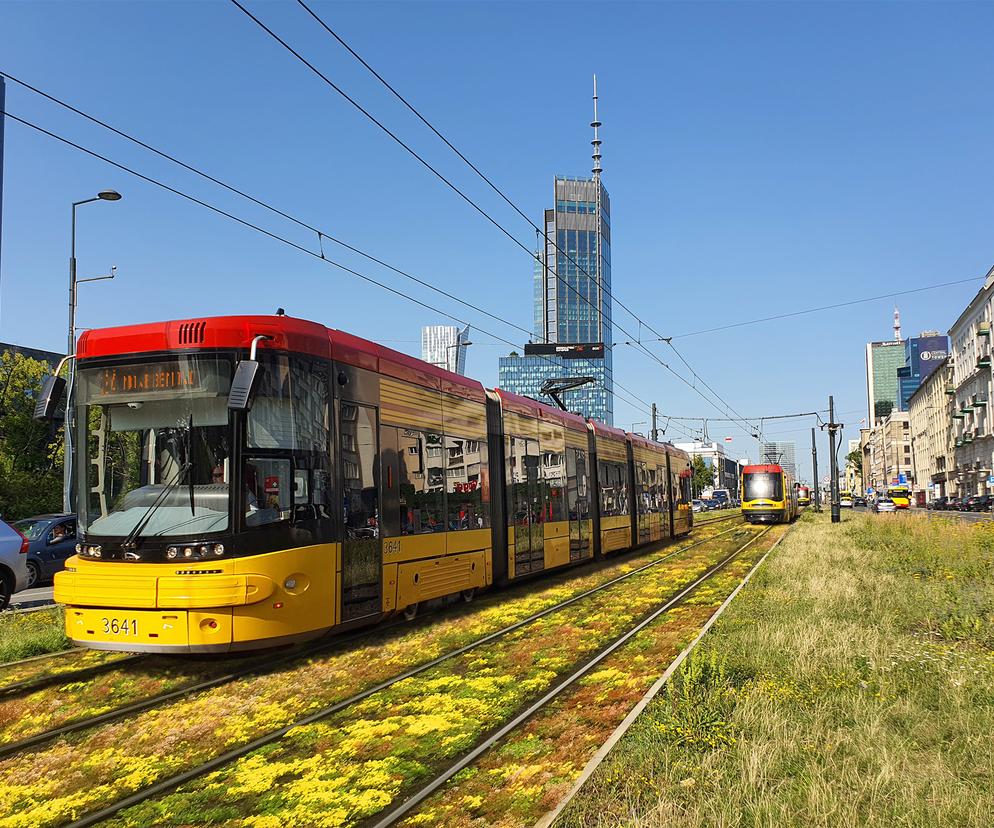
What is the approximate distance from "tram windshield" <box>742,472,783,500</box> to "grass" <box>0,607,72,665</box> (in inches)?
1506

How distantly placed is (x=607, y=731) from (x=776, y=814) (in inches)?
80.5

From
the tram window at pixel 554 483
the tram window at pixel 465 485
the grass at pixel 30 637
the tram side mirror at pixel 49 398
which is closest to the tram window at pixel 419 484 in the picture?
the tram window at pixel 465 485

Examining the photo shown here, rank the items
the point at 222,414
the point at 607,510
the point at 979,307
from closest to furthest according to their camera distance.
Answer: the point at 222,414
the point at 607,510
the point at 979,307

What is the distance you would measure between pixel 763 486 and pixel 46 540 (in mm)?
35728

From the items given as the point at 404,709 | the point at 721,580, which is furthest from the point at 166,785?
the point at 721,580

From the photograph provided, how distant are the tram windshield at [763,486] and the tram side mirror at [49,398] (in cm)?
4031

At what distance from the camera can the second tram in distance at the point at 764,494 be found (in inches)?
1741

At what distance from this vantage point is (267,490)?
849 centimetres

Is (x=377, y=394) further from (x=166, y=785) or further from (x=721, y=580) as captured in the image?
(x=721, y=580)

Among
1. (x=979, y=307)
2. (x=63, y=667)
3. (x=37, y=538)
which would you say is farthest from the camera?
(x=979, y=307)

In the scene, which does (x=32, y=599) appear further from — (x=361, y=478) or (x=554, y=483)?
(x=554, y=483)

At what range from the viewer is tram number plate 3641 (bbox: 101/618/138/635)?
8.10 m

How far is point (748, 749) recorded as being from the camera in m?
5.38

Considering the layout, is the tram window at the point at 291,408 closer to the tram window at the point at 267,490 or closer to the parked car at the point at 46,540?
the tram window at the point at 267,490
